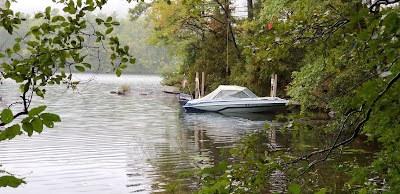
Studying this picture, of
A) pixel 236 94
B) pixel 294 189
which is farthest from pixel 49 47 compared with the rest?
pixel 236 94

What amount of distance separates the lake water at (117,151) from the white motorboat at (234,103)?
156 centimetres

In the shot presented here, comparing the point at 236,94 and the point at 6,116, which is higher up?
the point at 6,116

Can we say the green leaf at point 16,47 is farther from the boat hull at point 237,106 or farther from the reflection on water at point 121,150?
the boat hull at point 237,106

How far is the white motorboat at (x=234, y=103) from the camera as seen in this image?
2378 cm

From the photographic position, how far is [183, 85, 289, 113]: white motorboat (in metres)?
23.8

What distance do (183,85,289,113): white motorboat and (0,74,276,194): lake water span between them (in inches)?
61.6

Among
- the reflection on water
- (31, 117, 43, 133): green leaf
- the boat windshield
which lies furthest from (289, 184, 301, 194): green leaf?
the boat windshield

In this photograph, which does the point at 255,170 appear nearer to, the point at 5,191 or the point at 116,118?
the point at 5,191

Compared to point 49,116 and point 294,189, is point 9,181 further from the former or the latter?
point 294,189

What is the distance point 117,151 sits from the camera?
41.9ft

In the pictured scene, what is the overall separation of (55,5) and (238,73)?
2753 centimetres

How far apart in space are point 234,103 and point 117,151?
12.1 meters

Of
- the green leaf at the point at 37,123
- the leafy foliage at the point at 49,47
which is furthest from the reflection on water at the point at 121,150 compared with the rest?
the green leaf at the point at 37,123

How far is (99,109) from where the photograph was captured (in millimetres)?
25750
